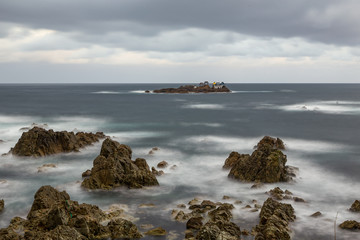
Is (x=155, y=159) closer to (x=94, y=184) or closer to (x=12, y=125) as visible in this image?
(x=94, y=184)

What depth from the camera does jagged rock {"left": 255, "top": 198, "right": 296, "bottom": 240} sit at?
12.1 metres

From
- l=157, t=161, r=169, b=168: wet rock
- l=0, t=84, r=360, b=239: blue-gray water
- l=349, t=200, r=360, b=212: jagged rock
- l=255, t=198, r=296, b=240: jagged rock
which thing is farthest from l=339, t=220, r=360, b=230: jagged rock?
l=157, t=161, r=169, b=168: wet rock

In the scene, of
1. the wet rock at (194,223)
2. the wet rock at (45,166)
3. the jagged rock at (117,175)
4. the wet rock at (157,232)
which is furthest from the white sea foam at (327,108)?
the wet rock at (157,232)

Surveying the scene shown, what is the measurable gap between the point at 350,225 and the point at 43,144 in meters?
22.4

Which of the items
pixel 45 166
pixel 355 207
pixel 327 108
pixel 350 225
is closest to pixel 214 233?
pixel 350 225

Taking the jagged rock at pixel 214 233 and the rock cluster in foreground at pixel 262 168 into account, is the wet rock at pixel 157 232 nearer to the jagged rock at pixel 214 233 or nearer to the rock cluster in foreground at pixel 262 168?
the jagged rock at pixel 214 233

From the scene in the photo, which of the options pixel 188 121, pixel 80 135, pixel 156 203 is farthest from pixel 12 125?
pixel 156 203

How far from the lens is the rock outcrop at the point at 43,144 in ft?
84.8

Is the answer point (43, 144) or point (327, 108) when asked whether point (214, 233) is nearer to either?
point (43, 144)

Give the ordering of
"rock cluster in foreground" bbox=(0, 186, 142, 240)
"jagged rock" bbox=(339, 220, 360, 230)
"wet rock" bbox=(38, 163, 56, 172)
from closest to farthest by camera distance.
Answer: "rock cluster in foreground" bbox=(0, 186, 142, 240), "jagged rock" bbox=(339, 220, 360, 230), "wet rock" bbox=(38, 163, 56, 172)

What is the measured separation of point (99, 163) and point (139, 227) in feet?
23.3

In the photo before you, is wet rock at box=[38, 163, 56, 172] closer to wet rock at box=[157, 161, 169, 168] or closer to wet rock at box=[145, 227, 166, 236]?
wet rock at box=[157, 161, 169, 168]

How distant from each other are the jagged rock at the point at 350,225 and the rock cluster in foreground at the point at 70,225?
8502 millimetres

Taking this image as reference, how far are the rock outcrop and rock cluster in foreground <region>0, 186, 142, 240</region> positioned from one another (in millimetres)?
12812
